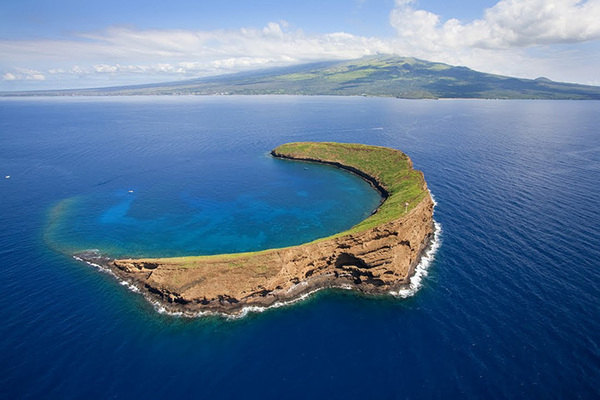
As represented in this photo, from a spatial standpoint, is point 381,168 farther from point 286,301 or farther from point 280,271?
point 286,301

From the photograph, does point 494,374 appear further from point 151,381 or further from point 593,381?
point 151,381

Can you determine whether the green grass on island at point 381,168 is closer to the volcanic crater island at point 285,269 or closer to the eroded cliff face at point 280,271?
the volcanic crater island at point 285,269

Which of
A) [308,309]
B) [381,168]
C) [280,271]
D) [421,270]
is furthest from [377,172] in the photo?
[308,309]

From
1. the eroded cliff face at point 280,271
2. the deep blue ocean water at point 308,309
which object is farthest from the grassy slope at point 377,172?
the deep blue ocean water at point 308,309

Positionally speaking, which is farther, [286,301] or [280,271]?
[280,271]

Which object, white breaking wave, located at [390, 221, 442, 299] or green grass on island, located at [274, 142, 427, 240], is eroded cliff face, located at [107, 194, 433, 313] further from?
green grass on island, located at [274, 142, 427, 240]

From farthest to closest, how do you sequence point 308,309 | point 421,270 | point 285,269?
1. point 421,270
2. point 285,269
3. point 308,309

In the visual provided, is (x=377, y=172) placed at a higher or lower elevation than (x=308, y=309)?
higher

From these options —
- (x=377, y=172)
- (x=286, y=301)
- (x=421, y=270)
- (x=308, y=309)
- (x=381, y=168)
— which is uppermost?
(x=381, y=168)

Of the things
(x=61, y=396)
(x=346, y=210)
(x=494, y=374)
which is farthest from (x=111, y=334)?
(x=346, y=210)
